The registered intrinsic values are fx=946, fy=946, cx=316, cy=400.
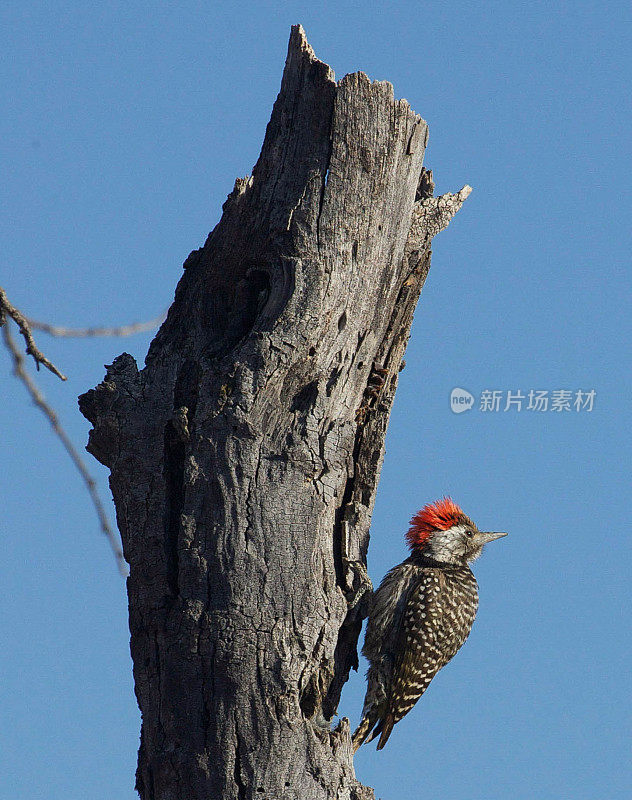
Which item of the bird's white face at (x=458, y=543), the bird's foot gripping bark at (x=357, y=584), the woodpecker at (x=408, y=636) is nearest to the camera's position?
the bird's foot gripping bark at (x=357, y=584)

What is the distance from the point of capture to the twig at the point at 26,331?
287 cm

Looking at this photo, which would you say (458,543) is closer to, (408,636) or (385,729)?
(408,636)

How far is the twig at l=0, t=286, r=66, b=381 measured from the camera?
287 cm

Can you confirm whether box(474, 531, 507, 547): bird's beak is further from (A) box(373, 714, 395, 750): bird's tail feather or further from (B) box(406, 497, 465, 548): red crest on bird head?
(A) box(373, 714, 395, 750): bird's tail feather

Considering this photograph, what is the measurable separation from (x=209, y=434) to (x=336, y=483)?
0.66 m

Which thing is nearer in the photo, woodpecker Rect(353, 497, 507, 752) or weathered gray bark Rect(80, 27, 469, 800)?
weathered gray bark Rect(80, 27, 469, 800)

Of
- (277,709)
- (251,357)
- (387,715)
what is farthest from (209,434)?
(387,715)

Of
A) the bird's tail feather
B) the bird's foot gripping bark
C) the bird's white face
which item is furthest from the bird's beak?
the bird's foot gripping bark

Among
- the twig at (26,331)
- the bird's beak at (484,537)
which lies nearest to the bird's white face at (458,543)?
the bird's beak at (484,537)

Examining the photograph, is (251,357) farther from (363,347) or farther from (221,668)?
(221,668)

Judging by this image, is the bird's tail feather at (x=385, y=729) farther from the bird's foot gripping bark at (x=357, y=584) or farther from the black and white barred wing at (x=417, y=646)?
the bird's foot gripping bark at (x=357, y=584)

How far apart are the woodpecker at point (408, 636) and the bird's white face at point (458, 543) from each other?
0.31ft

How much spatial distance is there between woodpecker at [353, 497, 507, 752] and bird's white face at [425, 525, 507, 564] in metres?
0.09

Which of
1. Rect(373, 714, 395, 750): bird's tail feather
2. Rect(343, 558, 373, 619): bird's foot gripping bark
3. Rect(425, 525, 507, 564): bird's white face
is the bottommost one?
Rect(373, 714, 395, 750): bird's tail feather
